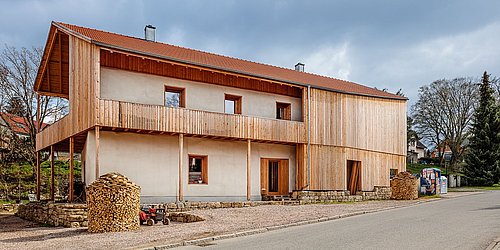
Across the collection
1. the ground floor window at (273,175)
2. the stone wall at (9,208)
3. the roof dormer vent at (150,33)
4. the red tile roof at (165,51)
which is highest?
the roof dormer vent at (150,33)

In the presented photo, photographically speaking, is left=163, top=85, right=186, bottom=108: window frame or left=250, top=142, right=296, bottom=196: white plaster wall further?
left=250, top=142, right=296, bottom=196: white plaster wall

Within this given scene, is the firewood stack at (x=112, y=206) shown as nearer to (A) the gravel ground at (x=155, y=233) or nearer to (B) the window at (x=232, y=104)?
(A) the gravel ground at (x=155, y=233)

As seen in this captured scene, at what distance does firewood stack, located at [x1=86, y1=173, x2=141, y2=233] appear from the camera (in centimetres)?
1345

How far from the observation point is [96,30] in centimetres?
2245

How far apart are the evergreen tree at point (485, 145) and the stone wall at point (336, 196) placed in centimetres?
1731

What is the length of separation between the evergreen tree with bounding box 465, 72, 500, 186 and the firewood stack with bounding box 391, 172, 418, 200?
1870 cm

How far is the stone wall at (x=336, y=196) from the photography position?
23438mm

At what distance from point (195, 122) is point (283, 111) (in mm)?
6952

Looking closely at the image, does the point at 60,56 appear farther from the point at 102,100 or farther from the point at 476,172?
the point at 476,172

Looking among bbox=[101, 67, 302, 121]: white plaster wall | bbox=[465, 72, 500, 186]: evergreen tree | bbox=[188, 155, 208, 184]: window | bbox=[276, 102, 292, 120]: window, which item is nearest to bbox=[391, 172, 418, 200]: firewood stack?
bbox=[101, 67, 302, 121]: white plaster wall

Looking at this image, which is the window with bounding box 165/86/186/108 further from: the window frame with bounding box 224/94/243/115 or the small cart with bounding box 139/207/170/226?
the small cart with bounding box 139/207/170/226

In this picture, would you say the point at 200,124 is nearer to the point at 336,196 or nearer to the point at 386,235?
the point at 336,196

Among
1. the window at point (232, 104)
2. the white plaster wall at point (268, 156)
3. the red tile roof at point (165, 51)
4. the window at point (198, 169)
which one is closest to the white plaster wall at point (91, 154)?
the red tile roof at point (165, 51)

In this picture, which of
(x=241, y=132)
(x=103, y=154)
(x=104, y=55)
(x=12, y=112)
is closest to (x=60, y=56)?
(x=104, y=55)
